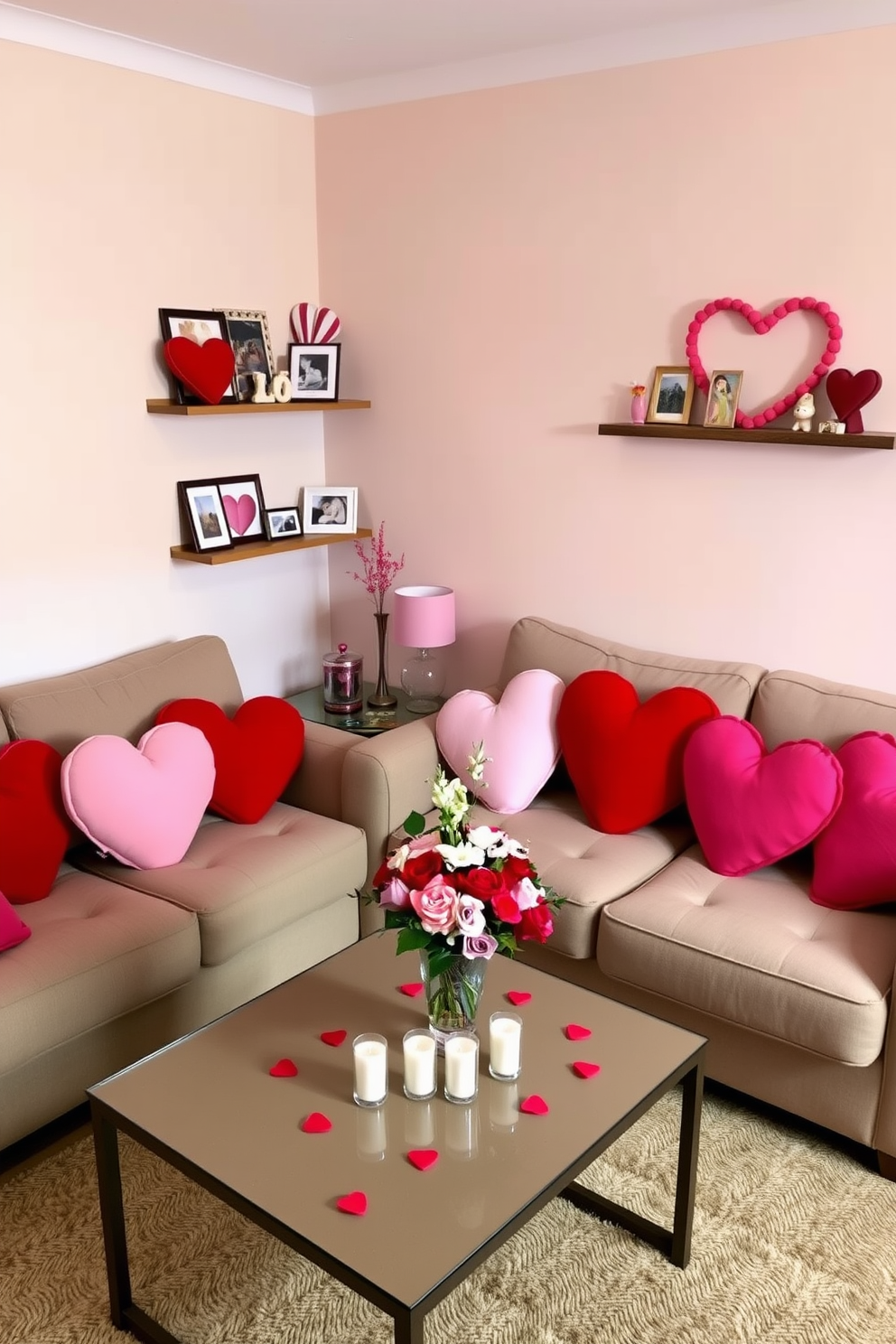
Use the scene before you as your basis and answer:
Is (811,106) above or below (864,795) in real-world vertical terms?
above

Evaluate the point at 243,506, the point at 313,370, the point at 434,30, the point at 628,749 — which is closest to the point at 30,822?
the point at 243,506

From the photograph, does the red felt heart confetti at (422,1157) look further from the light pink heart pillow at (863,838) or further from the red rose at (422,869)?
the light pink heart pillow at (863,838)

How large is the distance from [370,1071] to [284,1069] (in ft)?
0.64

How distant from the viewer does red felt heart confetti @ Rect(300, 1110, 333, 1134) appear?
1839 mm

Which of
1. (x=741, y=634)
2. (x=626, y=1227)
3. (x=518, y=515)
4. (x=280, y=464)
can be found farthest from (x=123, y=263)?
(x=626, y=1227)

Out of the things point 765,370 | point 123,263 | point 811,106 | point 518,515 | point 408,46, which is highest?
point 408,46

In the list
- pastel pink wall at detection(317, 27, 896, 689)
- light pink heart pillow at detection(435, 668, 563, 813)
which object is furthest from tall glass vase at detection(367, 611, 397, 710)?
light pink heart pillow at detection(435, 668, 563, 813)

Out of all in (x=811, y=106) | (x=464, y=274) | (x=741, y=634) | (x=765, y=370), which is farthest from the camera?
(x=464, y=274)

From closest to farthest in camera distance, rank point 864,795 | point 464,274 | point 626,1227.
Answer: point 626,1227
point 864,795
point 464,274

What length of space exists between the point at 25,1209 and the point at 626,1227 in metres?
1.20

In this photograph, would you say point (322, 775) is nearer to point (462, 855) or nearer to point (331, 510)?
point (331, 510)

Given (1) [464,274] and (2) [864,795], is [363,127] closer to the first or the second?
(1) [464,274]

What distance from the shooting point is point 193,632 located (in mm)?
3570

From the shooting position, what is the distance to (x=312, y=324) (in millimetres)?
3695
